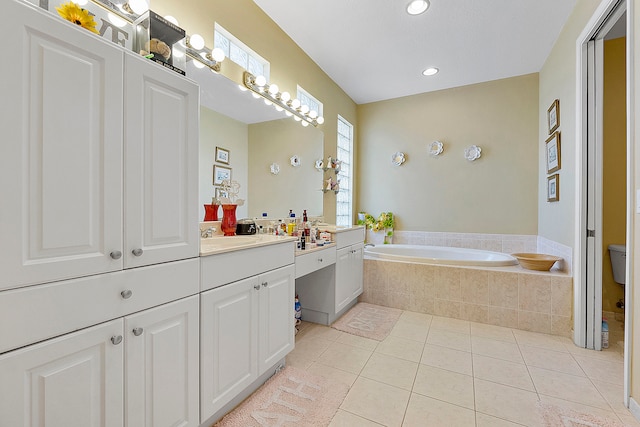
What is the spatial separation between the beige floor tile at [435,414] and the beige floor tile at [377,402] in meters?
0.04

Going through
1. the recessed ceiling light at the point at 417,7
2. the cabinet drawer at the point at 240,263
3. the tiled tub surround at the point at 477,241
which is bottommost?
the tiled tub surround at the point at 477,241

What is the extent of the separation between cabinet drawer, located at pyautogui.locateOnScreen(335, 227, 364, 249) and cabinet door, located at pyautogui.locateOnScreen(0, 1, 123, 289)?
6.04ft

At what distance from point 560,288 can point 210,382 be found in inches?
107

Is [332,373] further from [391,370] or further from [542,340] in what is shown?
[542,340]

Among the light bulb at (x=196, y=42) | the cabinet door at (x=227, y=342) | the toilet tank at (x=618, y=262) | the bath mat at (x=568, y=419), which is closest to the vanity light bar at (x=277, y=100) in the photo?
the light bulb at (x=196, y=42)

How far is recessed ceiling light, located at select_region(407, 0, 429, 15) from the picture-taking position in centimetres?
213

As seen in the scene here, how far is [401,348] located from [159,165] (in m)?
2.04

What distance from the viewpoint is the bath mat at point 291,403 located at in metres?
1.39

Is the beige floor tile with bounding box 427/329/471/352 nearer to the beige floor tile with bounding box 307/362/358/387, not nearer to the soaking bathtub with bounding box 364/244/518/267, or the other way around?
the soaking bathtub with bounding box 364/244/518/267

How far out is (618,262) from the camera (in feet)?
8.27

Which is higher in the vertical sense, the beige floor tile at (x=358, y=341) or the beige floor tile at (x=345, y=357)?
the beige floor tile at (x=358, y=341)

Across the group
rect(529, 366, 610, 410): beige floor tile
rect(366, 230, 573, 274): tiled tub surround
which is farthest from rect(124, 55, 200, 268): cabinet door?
rect(366, 230, 573, 274): tiled tub surround

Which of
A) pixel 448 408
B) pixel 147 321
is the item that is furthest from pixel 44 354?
pixel 448 408

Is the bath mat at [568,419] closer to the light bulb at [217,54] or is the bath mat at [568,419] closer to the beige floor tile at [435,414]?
the beige floor tile at [435,414]
